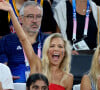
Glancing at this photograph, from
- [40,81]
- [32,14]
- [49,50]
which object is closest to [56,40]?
[49,50]

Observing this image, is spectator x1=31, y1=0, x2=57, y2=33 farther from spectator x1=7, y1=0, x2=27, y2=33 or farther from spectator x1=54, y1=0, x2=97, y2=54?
spectator x1=7, y1=0, x2=27, y2=33

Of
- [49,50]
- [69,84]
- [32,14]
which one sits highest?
[32,14]

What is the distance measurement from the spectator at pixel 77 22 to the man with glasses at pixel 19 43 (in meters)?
0.76

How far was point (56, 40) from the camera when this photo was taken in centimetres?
612

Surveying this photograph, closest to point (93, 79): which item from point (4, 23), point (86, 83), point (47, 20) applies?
point (86, 83)

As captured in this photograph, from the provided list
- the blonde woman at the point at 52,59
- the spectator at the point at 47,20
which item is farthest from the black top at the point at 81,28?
the blonde woman at the point at 52,59

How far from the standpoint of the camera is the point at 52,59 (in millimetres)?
6012

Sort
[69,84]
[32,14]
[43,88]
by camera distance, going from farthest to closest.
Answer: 1. [32,14]
2. [69,84]
3. [43,88]

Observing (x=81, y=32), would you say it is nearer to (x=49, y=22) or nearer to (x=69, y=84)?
(x=49, y=22)

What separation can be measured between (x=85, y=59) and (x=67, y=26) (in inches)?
25.7

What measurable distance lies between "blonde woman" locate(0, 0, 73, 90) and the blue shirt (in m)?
0.36

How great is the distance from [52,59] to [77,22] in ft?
4.30

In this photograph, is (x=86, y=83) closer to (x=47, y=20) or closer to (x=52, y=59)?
(x=52, y=59)

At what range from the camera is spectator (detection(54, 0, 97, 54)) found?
23.4 ft
